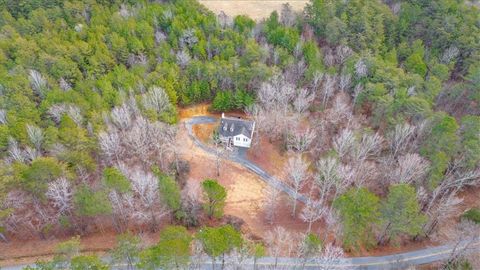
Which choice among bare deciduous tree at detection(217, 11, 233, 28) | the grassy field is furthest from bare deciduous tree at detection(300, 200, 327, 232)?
the grassy field

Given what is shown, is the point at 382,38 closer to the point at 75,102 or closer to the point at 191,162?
the point at 191,162

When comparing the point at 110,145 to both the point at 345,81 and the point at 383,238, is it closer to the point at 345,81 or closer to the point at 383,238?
the point at 383,238

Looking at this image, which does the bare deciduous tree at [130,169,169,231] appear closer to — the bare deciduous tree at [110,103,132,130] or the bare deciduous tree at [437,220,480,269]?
the bare deciduous tree at [110,103,132,130]

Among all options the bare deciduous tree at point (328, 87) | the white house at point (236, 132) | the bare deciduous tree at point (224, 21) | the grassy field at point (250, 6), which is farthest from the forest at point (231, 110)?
the grassy field at point (250, 6)

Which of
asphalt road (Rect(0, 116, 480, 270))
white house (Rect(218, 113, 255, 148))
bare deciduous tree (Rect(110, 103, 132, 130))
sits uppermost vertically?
bare deciduous tree (Rect(110, 103, 132, 130))

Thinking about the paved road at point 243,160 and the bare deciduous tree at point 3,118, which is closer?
the bare deciduous tree at point 3,118

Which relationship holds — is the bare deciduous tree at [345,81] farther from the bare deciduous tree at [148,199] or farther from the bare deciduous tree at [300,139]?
the bare deciduous tree at [148,199]

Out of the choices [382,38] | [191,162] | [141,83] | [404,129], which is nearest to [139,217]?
[191,162]
